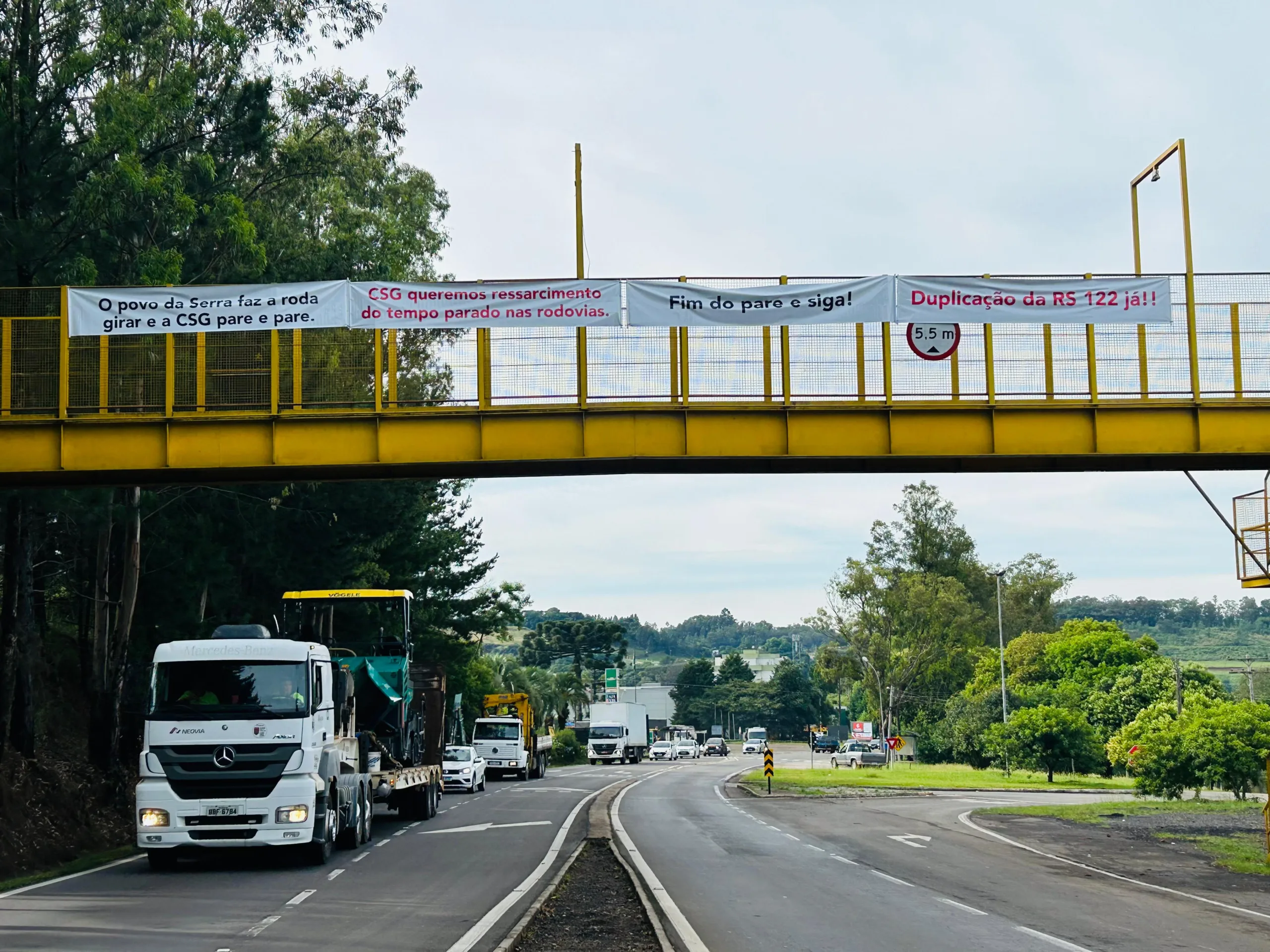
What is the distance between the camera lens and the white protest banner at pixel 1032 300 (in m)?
20.5

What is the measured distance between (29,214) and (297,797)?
12.8 m

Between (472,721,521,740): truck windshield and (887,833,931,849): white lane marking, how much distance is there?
96.7 ft

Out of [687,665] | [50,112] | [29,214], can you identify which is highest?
[50,112]

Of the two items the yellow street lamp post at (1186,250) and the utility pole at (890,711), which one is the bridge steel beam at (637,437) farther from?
the utility pole at (890,711)

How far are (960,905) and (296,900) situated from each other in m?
7.61

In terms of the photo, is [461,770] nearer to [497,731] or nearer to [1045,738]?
[497,731]

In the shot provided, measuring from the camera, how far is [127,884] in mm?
17312

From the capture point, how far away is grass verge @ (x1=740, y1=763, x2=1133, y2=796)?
48000mm

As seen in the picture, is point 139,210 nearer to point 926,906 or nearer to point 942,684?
point 926,906

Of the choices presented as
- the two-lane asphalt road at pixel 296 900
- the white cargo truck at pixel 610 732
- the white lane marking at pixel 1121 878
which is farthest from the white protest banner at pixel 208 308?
the white cargo truck at pixel 610 732

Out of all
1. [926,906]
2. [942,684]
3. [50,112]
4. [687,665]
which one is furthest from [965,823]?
[687,665]

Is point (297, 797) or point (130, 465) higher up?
point (130, 465)

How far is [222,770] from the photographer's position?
59.7 ft

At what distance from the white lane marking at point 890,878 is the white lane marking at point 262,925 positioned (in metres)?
8.28
